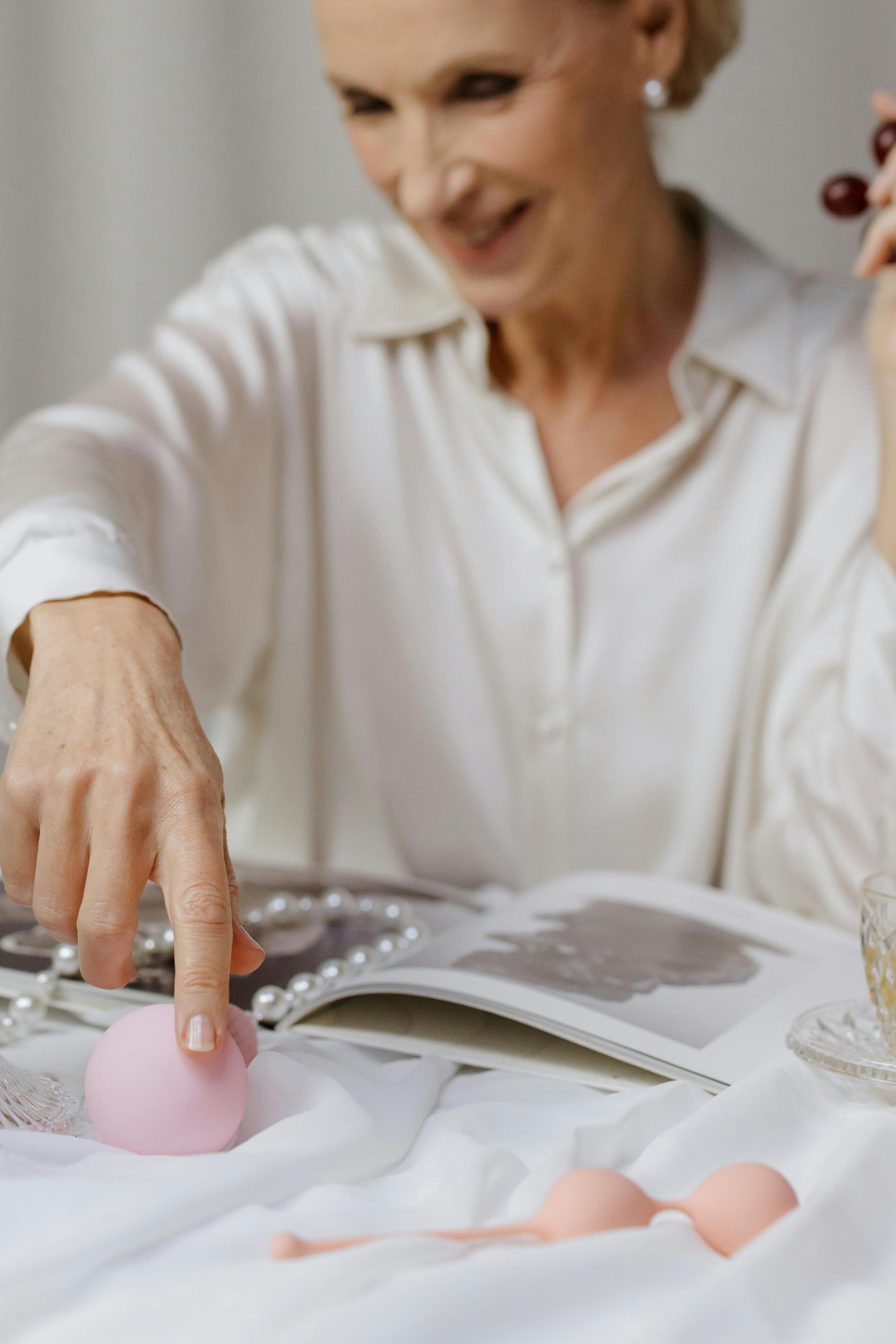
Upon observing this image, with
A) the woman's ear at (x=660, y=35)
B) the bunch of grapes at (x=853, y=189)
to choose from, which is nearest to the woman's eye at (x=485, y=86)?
the woman's ear at (x=660, y=35)

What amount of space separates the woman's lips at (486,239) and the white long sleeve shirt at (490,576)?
0.43ft

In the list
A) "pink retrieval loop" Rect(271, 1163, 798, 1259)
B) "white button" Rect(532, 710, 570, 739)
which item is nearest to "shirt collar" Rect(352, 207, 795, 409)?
"white button" Rect(532, 710, 570, 739)

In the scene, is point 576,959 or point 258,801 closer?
point 576,959

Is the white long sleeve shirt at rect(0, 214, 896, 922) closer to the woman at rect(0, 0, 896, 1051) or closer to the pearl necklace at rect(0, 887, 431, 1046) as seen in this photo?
the woman at rect(0, 0, 896, 1051)

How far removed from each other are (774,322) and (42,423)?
0.72 metres

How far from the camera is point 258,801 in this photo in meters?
1.38

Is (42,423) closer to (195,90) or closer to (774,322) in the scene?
(774,322)

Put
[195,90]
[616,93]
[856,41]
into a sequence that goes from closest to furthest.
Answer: [616,93], [856,41], [195,90]

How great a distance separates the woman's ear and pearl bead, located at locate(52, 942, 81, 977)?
91 centimetres

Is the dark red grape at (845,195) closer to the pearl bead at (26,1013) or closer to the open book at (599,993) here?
the open book at (599,993)

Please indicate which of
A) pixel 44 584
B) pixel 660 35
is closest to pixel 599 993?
pixel 44 584

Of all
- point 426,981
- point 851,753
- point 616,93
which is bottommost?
point 851,753

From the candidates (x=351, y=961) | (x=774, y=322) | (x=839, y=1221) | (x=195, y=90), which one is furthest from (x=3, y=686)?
(x=195, y=90)

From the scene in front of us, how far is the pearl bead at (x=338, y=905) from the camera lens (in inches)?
35.4
